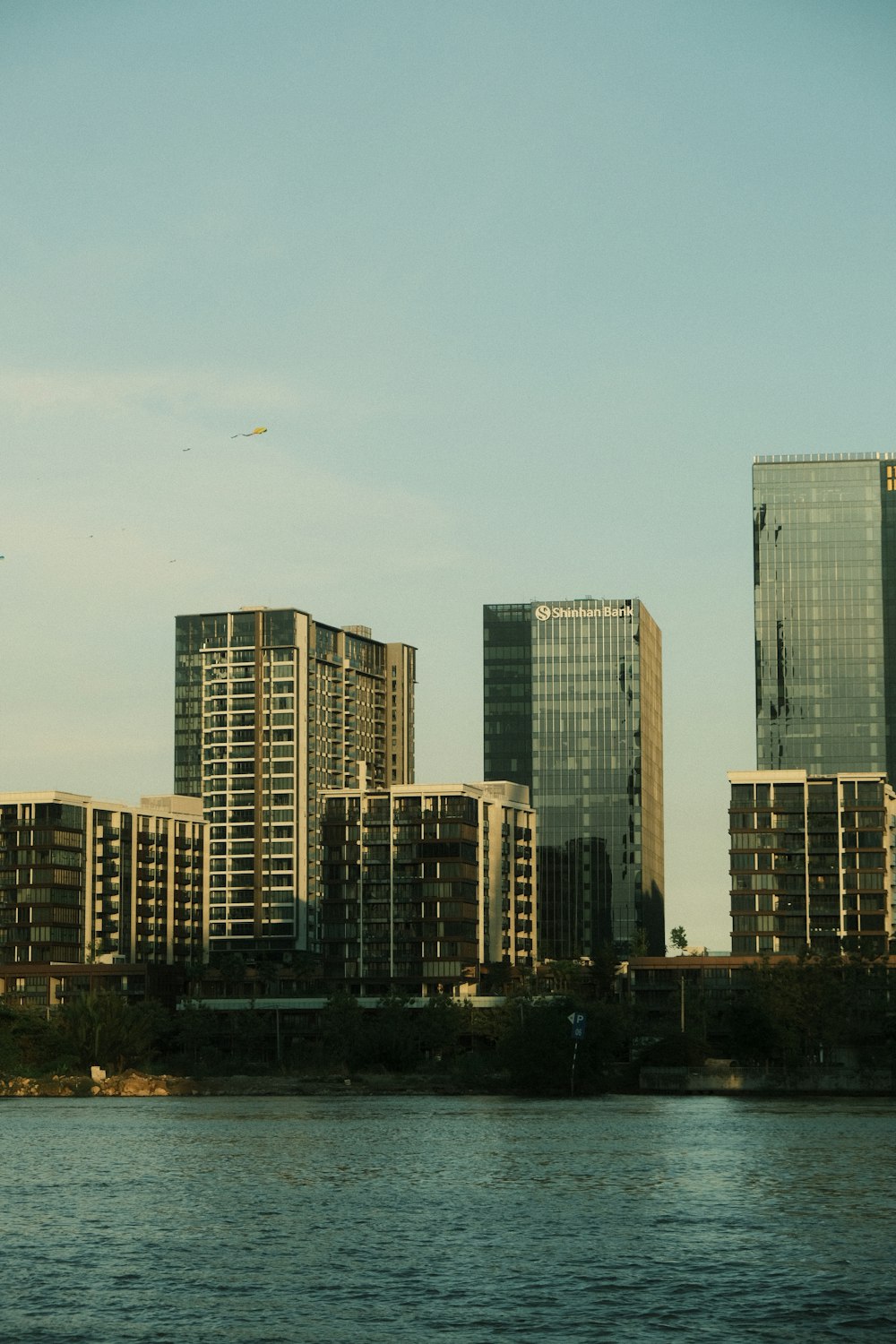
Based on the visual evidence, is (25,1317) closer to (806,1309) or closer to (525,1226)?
(806,1309)

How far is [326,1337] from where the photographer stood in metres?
51.3

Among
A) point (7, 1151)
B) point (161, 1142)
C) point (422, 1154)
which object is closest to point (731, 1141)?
point (422, 1154)

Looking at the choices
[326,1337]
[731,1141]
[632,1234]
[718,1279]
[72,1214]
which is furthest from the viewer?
[731,1141]

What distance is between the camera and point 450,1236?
74.3m

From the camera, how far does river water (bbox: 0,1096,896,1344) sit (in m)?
54.2

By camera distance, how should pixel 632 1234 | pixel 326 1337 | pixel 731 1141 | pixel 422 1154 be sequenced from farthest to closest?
pixel 731 1141, pixel 422 1154, pixel 632 1234, pixel 326 1337

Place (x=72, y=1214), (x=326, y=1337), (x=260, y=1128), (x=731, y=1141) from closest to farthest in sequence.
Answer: (x=326, y=1337) → (x=72, y=1214) → (x=731, y=1141) → (x=260, y=1128)

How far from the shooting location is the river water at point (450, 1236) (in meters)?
54.2

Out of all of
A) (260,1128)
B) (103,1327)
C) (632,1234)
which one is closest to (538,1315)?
(103,1327)

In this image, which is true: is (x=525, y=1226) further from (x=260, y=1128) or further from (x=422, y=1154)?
(x=260, y=1128)

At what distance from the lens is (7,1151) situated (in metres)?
125

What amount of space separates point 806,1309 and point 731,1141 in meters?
73.9

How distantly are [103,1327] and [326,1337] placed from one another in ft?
21.0

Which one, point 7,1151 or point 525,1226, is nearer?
point 525,1226
